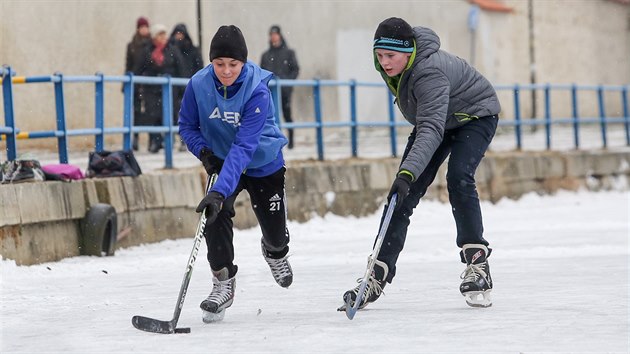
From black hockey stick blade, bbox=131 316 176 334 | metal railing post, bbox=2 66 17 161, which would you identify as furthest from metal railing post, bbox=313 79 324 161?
black hockey stick blade, bbox=131 316 176 334

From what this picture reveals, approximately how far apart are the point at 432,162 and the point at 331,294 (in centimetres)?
128

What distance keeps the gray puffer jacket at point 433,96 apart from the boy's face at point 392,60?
0.21 ft

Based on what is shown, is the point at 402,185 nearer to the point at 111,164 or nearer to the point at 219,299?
the point at 219,299

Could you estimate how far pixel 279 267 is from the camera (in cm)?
830

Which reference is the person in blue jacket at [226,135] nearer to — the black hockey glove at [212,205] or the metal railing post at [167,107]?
the black hockey glove at [212,205]

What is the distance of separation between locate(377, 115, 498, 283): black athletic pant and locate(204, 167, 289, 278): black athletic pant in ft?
2.13

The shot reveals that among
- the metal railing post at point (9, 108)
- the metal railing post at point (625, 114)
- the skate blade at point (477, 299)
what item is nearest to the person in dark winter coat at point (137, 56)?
the metal railing post at point (9, 108)

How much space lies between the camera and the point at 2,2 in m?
18.9

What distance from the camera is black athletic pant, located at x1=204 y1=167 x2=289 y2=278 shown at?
24.3ft

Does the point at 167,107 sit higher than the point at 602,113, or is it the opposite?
the point at 167,107

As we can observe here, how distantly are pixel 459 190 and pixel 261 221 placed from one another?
1129 mm

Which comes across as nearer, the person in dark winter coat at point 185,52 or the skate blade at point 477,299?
the skate blade at point 477,299

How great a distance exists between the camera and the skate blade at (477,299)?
7.67 m

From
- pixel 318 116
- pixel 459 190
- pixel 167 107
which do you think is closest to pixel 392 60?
pixel 459 190
